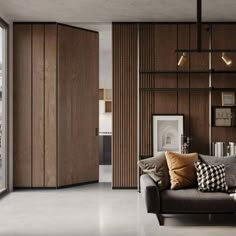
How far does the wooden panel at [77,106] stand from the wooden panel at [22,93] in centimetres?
52

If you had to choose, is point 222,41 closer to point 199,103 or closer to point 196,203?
point 199,103

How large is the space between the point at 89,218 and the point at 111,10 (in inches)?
127

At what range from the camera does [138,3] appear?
22.1 feet

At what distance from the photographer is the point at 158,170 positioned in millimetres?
5758

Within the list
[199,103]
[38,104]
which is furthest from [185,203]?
[38,104]

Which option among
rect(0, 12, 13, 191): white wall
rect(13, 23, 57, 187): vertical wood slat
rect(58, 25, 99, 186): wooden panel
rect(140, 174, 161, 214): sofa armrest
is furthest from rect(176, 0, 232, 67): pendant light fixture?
rect(0, 12, 13, 191): white wall

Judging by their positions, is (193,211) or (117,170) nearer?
(193,211)

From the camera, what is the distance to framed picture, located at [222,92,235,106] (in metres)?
7.83

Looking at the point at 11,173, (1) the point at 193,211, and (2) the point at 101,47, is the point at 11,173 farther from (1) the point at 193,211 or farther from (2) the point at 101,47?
(2) the point at 101,47

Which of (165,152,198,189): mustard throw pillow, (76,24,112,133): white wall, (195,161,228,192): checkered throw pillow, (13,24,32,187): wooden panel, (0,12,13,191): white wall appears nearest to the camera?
(195,161,228,192): checkered throw pillow

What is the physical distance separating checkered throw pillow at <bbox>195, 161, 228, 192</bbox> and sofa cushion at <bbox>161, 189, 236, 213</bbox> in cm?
23

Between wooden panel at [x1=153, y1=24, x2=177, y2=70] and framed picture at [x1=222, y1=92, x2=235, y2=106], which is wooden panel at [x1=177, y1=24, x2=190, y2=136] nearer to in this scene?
wooden panel at [x1=153, y1=24, x2=177, y2=70]

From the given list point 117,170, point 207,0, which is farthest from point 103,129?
point 207,0

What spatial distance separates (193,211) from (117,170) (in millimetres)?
2872
